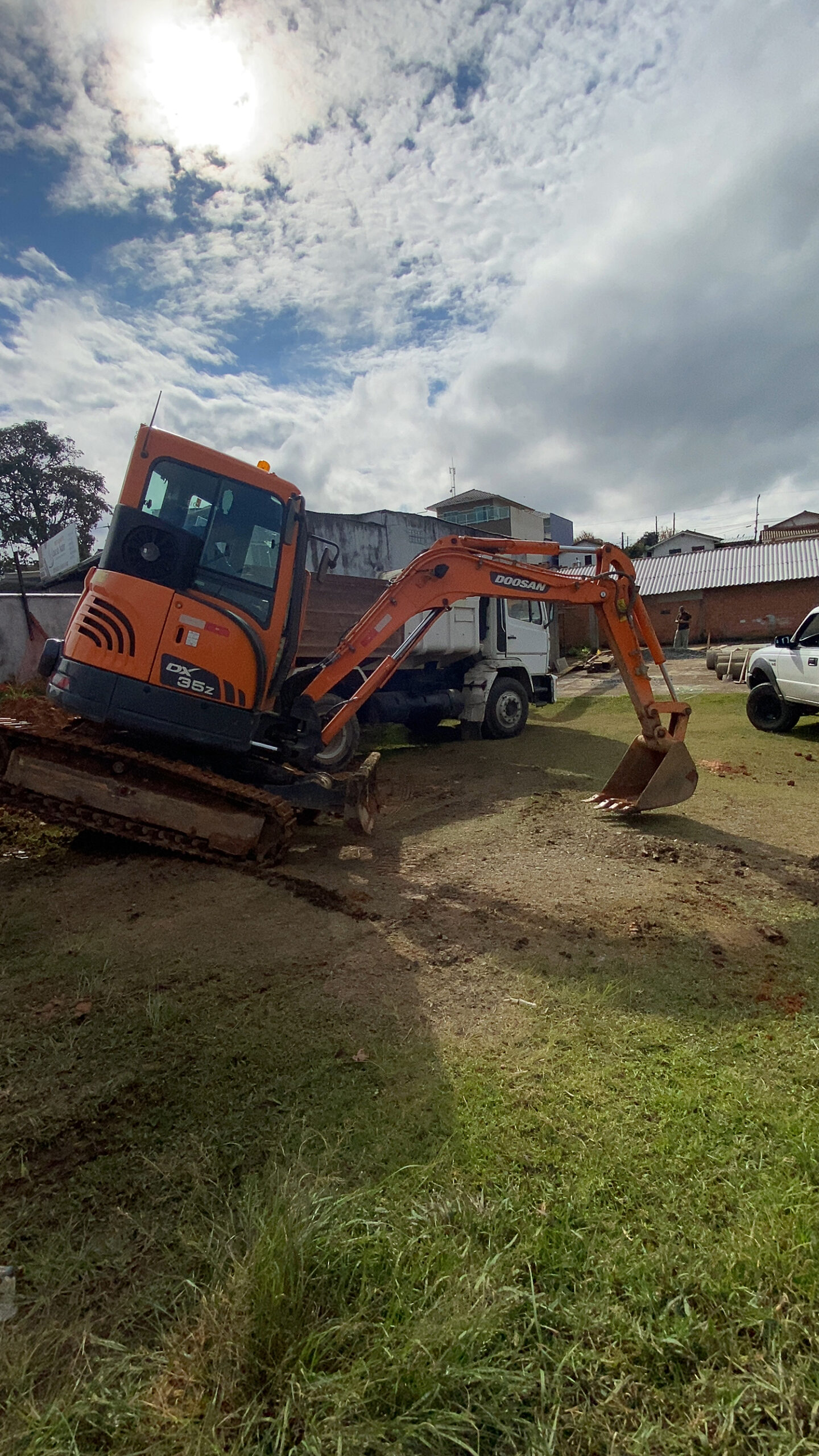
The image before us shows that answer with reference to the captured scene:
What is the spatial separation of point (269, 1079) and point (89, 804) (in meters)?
3.17

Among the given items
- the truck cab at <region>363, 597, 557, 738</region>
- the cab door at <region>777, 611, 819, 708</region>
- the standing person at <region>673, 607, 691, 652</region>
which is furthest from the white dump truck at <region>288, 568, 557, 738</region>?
the standing person at <region>673, 607, 691, 652</region>

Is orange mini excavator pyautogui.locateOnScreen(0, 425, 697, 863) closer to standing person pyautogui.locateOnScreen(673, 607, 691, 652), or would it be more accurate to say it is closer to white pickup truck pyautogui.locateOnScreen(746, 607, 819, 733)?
white pickup truck pyautogui.locateOnScreen(746, 607, 819, 733)

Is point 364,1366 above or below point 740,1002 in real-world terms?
below

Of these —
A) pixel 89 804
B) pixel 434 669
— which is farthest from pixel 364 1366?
pixel 434 669

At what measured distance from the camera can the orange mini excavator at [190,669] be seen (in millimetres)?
5312

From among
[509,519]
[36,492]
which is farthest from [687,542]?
[36,492]

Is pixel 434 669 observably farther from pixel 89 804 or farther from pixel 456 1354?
pixel 456 1354

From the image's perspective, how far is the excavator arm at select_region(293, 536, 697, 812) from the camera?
20.7 feet

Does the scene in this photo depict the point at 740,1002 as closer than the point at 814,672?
Yes

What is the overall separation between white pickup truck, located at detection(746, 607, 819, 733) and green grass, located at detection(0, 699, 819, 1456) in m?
7.94

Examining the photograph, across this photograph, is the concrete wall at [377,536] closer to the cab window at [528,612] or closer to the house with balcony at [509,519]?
the cab window at [528,612]

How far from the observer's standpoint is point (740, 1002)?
3.53 metres

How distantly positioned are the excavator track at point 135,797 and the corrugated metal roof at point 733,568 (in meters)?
26.5

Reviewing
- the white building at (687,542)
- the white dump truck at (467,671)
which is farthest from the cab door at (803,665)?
the white building at (687,542)
